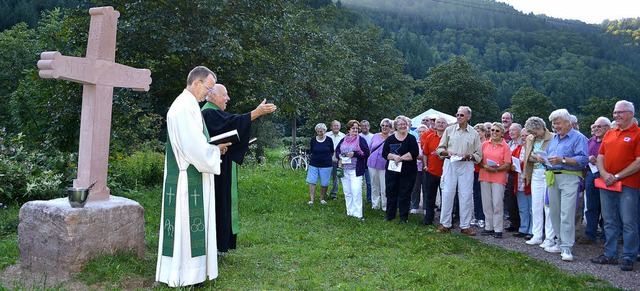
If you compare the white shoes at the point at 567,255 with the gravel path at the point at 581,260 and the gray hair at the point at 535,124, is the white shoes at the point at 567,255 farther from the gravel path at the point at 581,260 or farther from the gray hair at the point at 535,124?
the gray hair at the point at 535,124

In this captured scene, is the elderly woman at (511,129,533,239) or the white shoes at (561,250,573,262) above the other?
Result: the elderly woman at (511,129,533,239)

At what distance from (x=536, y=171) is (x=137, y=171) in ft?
29.6

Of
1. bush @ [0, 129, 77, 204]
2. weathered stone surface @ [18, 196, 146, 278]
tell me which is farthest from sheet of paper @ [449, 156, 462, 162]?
bush @ [0, 129, 77, 204]

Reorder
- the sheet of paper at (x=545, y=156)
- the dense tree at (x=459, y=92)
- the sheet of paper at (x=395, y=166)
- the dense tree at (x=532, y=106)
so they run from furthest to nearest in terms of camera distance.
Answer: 1. the dense tree at (x=532, y=106)
2. the dense tree at (x=459, y=92)
3. the sheet of paper at (x=395, y=166)
4. the sheet of paper at (x=545, y=156)

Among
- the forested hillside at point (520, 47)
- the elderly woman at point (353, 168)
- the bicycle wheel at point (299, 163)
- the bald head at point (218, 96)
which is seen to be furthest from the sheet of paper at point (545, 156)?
the forested hillside at point (520, 47)

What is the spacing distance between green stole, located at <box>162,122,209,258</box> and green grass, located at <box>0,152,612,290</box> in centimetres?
39

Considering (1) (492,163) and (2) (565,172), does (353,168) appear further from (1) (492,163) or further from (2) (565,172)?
(2) (565,172)

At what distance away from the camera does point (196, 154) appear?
463 centimetres

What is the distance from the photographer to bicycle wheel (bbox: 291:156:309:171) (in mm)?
21359

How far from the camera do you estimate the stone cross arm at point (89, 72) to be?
17.0 ft

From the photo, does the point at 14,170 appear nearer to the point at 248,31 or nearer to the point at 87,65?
the point at 87,65

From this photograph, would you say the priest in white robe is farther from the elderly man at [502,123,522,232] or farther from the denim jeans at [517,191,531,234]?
the elderly man at [502,123,522,232]

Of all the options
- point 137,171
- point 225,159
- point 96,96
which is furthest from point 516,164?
point 137,171

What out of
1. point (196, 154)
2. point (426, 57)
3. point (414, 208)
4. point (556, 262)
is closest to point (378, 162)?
point (414, 208)
